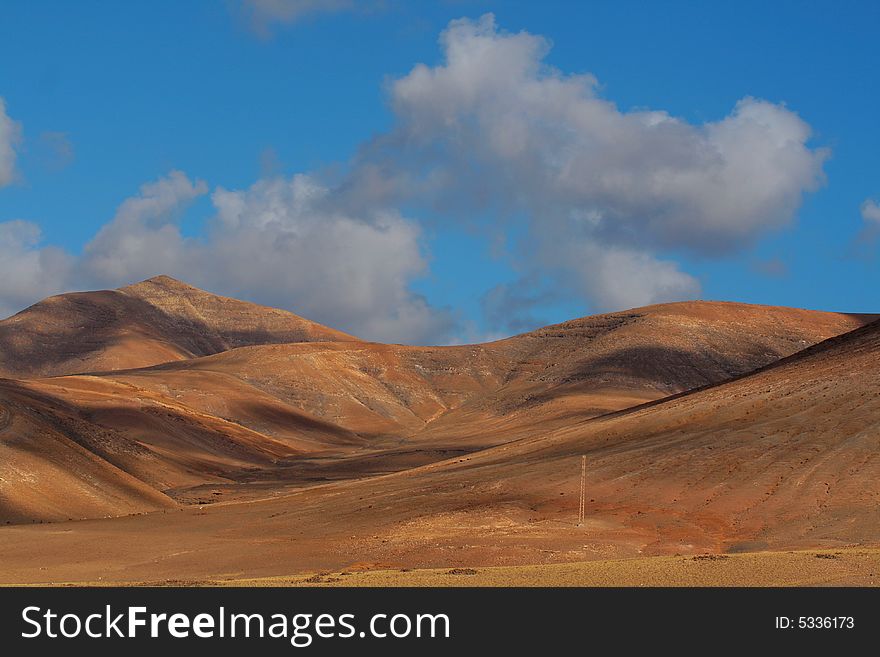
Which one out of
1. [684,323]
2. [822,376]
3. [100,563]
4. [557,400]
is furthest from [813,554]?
[684,323]

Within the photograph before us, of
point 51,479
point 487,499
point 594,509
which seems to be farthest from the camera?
point 51,479

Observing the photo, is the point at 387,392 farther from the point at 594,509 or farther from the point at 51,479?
the point at 594,509

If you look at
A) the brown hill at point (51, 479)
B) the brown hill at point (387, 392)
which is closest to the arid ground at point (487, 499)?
the brown hill at point (51, 479)

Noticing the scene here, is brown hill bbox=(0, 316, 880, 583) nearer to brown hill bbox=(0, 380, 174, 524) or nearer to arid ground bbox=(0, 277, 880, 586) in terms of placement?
arid ground bbox=(0, 277, 880, 586)

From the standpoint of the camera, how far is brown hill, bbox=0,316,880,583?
34625mm

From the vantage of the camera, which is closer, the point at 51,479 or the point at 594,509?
the point at 594,509

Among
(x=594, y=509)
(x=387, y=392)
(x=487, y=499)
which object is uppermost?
(x=387, y=392)

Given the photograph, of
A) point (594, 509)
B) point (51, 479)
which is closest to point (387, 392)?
point (51, 479)

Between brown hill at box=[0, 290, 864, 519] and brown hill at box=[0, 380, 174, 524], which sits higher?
brown hill at box=[0, 290, 864, 519]

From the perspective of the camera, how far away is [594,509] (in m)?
42.5

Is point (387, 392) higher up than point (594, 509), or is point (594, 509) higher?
point (387, 392)

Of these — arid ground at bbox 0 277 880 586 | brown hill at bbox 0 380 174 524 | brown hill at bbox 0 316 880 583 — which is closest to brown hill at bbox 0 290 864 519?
arid ground at bbox 0 277 880 586
